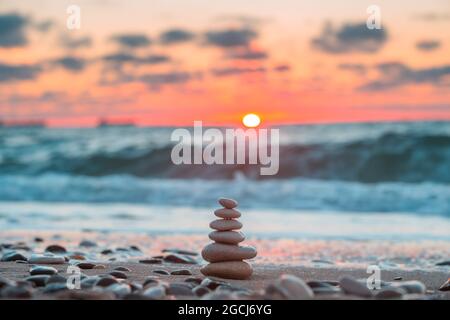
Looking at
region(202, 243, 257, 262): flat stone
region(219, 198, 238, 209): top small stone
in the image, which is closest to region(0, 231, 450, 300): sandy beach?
region(202, 243, 257, 262): flat stone

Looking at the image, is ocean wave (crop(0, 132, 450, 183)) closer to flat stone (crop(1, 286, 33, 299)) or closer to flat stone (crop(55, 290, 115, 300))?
flat stone (crop(55, 290, 115, 300))

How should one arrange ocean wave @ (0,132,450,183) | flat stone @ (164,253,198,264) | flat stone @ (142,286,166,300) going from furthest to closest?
ocean wave @ (0,132,450,183) < flat stone @ (164,253,198,264) < flat stone @ (142,286,166,300)

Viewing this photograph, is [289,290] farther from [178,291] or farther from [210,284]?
[210,284]

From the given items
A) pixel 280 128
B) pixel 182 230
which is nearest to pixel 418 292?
pixel 182 230

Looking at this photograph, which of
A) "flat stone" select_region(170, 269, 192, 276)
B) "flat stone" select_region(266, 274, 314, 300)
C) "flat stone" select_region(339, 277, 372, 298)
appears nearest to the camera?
"flat stone" select_region(266, 274, 314, 300)

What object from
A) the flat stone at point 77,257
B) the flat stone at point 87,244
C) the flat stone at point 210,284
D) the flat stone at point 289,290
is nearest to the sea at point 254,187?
the flat stone at point 87,244

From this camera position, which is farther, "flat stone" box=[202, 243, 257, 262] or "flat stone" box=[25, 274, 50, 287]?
"flat stone" box=[202, 243, 257, 262]
